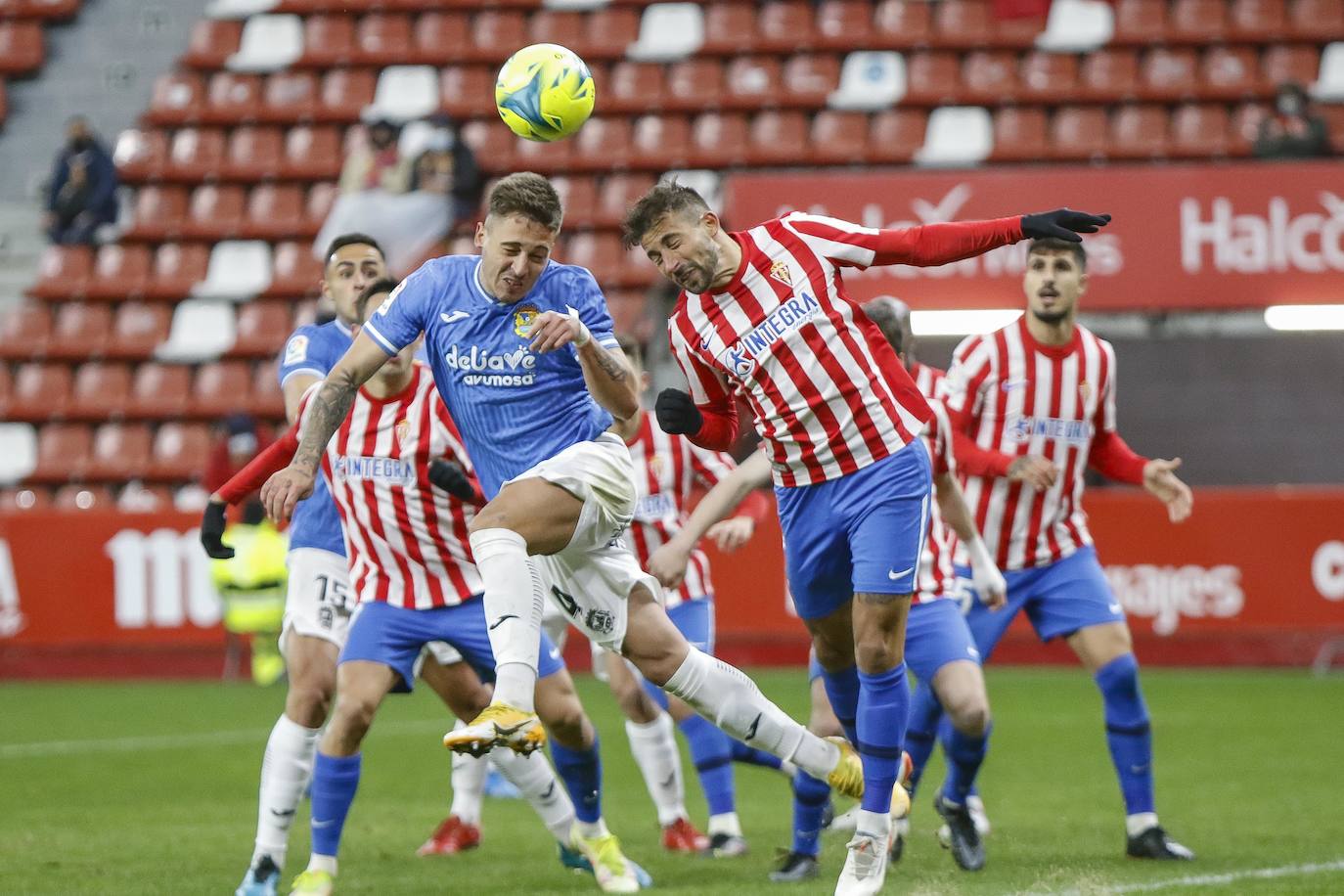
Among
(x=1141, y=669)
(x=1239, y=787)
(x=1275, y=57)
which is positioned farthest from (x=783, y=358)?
(x=1275, y=57)

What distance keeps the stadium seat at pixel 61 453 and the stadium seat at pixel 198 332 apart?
111cm

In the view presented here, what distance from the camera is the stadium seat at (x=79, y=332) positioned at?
61.0 feet

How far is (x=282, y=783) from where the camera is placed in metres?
6.47

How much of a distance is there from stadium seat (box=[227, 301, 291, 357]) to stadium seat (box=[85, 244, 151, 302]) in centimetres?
133

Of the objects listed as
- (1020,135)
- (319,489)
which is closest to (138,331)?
(1020,135)

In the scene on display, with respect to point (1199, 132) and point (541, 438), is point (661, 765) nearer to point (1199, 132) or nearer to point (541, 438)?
point (541, 438)

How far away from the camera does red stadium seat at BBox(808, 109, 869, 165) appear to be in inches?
709

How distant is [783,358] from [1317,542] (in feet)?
30.9

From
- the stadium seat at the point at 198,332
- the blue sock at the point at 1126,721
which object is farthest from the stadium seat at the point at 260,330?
the blue sock at the point at 1126,721

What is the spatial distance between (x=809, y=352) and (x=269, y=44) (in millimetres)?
16251

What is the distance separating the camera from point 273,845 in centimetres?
639

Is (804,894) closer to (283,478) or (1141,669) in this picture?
(283,478)

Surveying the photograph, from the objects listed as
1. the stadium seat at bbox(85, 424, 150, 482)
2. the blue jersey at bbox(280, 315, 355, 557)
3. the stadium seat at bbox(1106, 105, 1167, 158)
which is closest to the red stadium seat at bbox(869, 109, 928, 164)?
the stadium seat at bbox(1106, 105, 1167, 158)

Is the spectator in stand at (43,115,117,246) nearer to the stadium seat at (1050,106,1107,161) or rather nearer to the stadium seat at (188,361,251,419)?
the stadium seat at (188,361,251,419)
